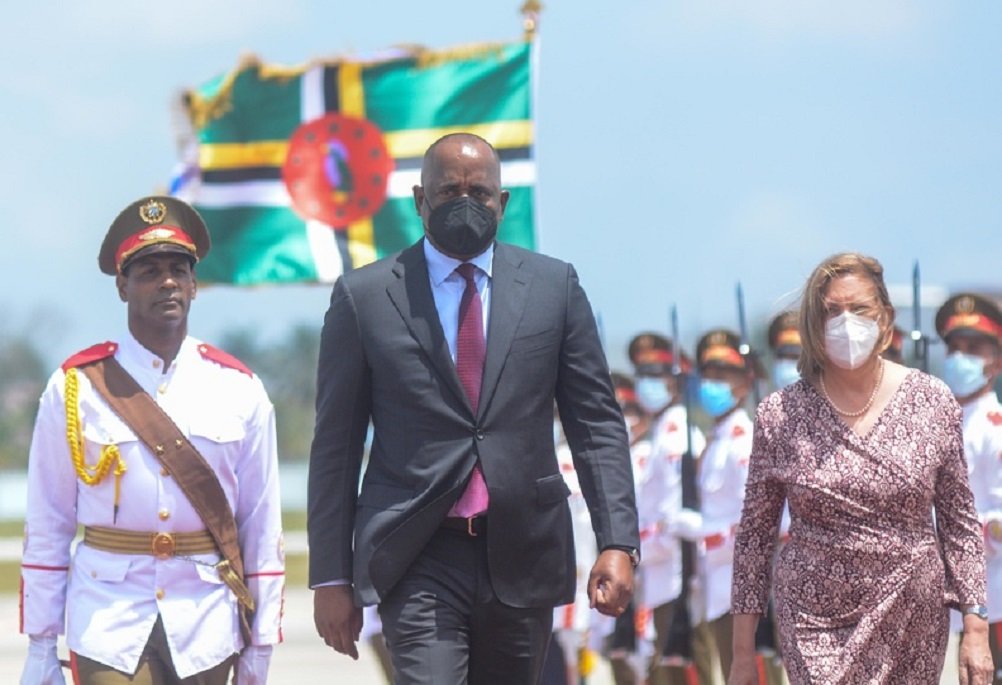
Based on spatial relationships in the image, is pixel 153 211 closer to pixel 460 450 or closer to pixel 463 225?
pixel 463 225

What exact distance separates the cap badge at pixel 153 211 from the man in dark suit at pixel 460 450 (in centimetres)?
100

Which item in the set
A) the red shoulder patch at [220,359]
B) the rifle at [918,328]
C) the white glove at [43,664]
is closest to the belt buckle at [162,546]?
the white glove at [43,664]

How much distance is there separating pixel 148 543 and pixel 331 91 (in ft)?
26.9

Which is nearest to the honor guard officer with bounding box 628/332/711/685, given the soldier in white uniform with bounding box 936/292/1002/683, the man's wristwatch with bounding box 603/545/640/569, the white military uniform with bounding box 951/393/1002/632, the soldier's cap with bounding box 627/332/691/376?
the soldier's cap with bounding box 627/332/691/376

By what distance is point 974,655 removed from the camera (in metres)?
5.56

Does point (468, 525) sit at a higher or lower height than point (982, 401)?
lower

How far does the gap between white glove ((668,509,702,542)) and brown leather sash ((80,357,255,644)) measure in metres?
5.11

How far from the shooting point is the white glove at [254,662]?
20.9ft

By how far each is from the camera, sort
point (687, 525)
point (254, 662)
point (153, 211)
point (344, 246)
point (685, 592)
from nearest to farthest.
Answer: point (254, 662)
point (153, 211)
point (687, 525)
point (685, 592)
point (344, 246)

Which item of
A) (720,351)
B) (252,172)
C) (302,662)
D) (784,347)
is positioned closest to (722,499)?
(784,347)

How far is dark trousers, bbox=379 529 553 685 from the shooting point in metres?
5.36

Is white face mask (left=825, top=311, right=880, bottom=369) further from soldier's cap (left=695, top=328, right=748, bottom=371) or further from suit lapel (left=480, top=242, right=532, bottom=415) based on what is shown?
soldier's cap (left=695, top=328, right=748, bottom=371)

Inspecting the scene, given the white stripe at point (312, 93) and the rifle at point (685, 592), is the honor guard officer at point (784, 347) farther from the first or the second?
the white stripe at point (312, 93)

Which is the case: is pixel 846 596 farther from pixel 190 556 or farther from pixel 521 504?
pixel 190 556
